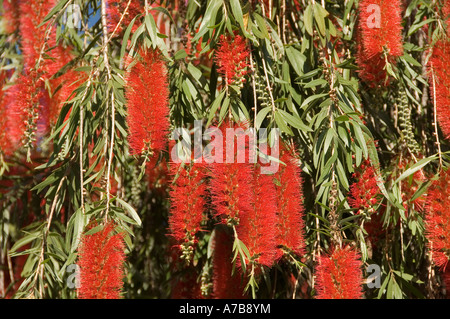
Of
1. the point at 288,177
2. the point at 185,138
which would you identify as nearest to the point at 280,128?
the point at 288,177

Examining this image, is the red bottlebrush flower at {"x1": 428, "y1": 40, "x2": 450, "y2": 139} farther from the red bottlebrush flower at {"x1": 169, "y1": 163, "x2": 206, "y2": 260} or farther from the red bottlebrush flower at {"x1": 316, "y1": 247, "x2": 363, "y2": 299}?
the red bottlebrush flower at {"x1": 169, "y1": 163, "x2": 206, "y2": 260}

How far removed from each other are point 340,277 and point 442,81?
0.74 metres

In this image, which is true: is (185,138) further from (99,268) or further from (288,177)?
(99,268)

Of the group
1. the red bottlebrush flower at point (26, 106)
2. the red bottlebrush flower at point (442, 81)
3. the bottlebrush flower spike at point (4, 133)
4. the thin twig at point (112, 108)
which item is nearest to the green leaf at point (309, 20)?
the red bottlebrush flower at point (442, 81)

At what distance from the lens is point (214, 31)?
204cm

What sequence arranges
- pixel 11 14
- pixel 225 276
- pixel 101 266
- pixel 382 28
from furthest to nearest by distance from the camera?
pixel 11 14 → pixel 225 276 → pixel 382 28 → pixel 101 266

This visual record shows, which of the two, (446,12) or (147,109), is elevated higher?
(446,12)

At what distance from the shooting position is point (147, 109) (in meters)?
1.80

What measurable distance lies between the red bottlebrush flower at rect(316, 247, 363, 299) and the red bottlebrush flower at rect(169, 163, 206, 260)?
378 millimetres

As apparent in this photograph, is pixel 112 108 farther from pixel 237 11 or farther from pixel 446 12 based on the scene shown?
pixel 446 12

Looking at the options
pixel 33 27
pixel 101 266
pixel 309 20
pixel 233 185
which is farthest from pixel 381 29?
pixel 33 27

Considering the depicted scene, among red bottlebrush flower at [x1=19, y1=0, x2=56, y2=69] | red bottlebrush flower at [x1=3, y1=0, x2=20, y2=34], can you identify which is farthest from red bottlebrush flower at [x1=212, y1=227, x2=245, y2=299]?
red bottlebrush flower at [x1=3, y1=0, x2=20, y2=34]

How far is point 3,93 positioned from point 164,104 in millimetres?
1016

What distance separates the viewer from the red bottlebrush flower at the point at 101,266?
5.57ft
